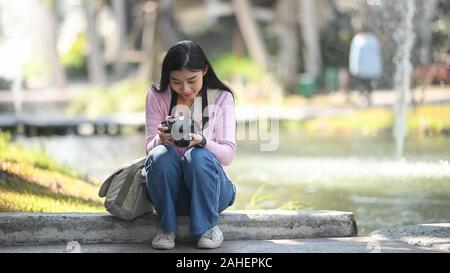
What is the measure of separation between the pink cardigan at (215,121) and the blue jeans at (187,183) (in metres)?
0.15

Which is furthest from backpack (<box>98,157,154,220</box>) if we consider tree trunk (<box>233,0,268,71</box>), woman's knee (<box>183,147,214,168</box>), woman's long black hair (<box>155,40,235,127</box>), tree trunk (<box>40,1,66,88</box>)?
tree trunk (<box>40,1,66,88</box>)

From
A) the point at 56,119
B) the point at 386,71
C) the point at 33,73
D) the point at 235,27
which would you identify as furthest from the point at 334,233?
the point at 33,73

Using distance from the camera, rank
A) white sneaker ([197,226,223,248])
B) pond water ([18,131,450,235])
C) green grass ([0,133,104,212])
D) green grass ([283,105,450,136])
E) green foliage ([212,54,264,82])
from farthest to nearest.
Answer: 1. green foliage ([212,54,264,82])
2. green grass ([283,105,450,136])
3. pond water ([18,131,450,235])
4. green grass ([0,133,104,212])
5. white sneaker ([197,226,223,248])

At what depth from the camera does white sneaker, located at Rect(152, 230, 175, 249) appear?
4.34 m

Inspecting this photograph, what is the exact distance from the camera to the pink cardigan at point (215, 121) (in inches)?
177

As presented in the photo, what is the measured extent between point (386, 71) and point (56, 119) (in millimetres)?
7357

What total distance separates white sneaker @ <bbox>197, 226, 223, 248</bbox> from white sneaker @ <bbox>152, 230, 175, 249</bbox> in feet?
0.43

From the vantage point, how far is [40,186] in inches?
236

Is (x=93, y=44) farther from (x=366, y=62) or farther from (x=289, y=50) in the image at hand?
(x=366, y=62)

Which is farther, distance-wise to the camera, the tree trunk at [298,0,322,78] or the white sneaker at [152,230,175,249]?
the tree trunk at [298,0,322,78]

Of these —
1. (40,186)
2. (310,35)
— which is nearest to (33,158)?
(40,186)

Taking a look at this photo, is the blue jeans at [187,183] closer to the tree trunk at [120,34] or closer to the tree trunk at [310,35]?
the tree trunk at [310,35]

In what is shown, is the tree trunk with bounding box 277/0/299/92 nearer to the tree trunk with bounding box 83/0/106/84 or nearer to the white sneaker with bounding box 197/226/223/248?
the tree trunk with bounding box 83/0/106/84
